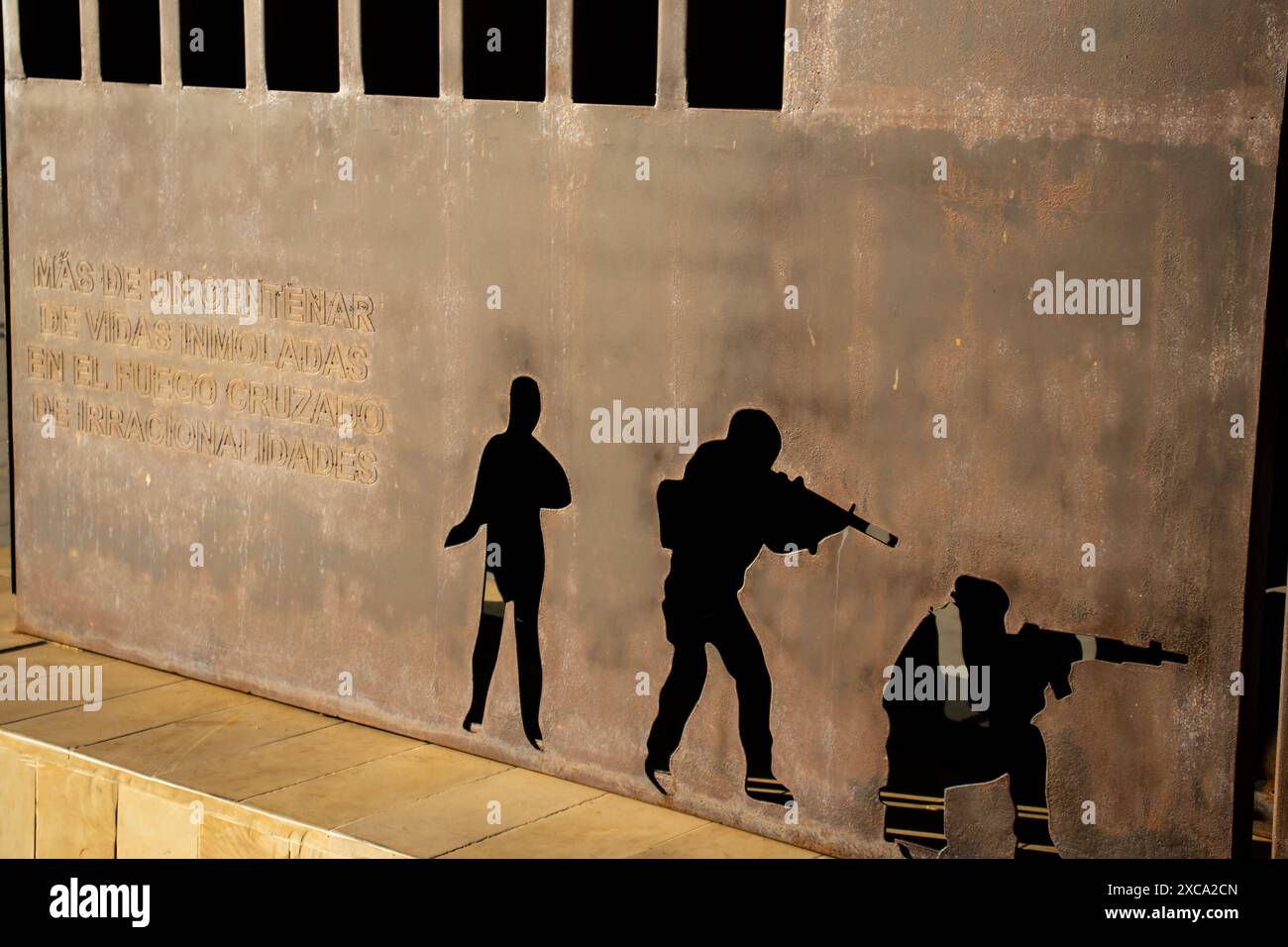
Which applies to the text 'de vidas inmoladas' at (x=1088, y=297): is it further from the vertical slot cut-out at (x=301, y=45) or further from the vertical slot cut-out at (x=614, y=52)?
the vertical slot cut-out at (x=301, y=45)

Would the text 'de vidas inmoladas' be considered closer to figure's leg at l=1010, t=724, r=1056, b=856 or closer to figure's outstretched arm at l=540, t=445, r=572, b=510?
figure's leg at l=1010, t=724, r=1056, b=856

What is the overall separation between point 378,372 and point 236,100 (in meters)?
1.67

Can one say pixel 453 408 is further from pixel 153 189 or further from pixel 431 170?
pixel 153 189

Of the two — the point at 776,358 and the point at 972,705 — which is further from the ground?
the point at 776,358

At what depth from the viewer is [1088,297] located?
241 inches

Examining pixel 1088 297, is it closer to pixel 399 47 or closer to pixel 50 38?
pixel 399 47

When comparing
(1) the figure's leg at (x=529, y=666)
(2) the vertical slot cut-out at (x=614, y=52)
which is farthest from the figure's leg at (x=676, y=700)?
(2) the vertical slot cut-out at (x=614, y=52)

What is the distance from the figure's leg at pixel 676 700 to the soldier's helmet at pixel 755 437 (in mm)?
873

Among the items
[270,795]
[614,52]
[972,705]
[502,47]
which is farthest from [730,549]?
[502,47]

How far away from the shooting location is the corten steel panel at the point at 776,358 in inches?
236

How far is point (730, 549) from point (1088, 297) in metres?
1.91

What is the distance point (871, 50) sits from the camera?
6535 mm

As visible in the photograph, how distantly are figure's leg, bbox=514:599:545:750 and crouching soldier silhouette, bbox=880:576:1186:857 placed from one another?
1.82 m
